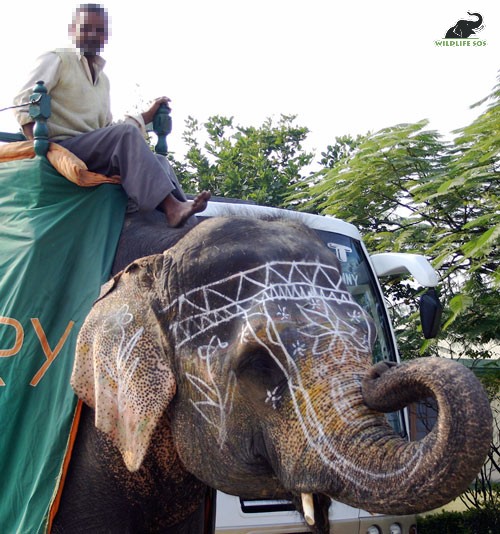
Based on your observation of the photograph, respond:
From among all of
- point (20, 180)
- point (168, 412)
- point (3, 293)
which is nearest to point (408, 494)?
point (168, 412)

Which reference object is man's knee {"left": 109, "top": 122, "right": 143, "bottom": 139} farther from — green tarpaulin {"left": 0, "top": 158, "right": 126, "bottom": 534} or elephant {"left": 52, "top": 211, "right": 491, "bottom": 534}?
elephant {"left": 52, "top": 211, "right": 491, "bottom": 534}

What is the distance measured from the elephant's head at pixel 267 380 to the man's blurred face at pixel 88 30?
1.16m

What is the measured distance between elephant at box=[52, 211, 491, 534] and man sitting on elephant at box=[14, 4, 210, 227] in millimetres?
194

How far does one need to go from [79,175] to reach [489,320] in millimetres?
5008

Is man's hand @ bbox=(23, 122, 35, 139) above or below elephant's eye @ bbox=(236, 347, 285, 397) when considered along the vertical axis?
above

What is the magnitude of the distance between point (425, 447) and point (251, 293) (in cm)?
78

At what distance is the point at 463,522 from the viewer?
32.0 feet

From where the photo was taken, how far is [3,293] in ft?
10.2

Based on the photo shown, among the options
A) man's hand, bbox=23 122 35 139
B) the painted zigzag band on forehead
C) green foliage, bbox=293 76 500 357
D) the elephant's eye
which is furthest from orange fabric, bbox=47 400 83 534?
green foliage, bbox=293 76 500 357

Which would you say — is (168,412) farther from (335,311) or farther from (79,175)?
(79,175)

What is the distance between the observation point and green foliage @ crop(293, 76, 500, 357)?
689 centimetres

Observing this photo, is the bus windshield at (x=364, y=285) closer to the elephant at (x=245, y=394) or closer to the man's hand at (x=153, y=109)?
the man's hand at (x=153, y=109)

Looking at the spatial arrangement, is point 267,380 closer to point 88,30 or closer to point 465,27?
point 88,30

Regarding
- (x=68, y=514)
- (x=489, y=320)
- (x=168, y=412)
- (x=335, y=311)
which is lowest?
(x=489, y=320)
